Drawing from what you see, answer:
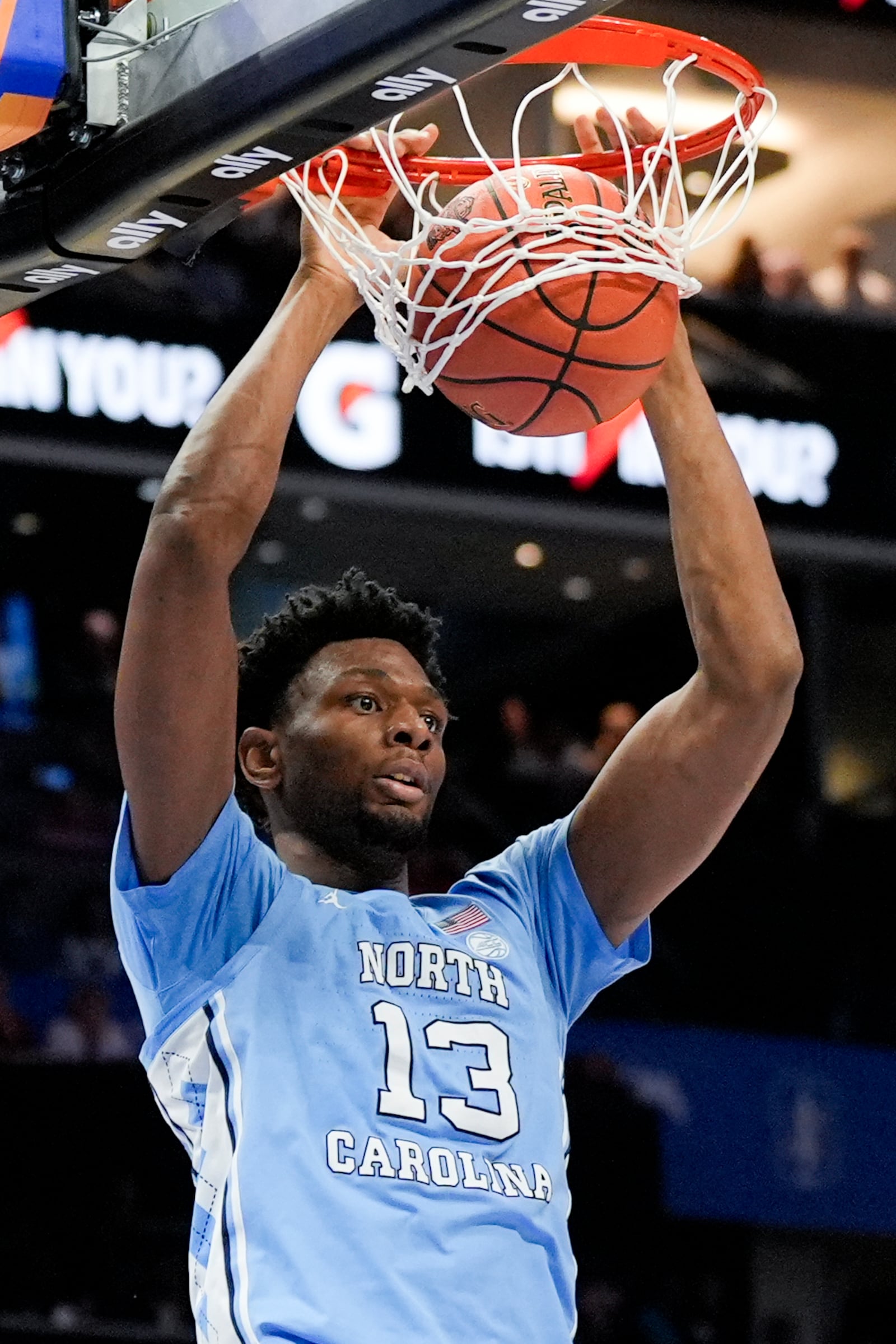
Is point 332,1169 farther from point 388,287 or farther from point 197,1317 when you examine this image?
point 388,287

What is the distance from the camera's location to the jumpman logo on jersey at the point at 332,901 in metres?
2.81

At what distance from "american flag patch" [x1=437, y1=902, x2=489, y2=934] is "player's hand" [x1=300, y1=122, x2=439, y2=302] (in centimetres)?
95

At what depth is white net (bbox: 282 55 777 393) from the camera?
2.67 meters

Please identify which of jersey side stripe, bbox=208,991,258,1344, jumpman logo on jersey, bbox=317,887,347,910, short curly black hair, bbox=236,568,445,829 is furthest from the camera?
short curly black hair, bbox=236,568,445,829

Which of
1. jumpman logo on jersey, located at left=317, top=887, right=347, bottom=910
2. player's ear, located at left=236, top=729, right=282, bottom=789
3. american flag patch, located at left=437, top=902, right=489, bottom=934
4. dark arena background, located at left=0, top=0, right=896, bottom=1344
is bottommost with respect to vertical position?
dark arena background, located at left=0, top=0, right=896, bottom=1344

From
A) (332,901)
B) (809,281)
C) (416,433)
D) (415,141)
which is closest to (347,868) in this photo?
(332,901)

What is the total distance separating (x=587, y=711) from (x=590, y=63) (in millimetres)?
7695

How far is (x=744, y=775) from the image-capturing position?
300 centimetres

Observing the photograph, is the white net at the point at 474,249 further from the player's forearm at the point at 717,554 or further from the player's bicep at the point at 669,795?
the player's bicep at the point at 669,795

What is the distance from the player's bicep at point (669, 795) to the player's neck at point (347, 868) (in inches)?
11.9

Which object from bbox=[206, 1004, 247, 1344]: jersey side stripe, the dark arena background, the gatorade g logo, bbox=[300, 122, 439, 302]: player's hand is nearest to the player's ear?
bbox=[206, 1004, 247, 1344]: jersey side stripe

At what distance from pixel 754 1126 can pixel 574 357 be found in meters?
6.46

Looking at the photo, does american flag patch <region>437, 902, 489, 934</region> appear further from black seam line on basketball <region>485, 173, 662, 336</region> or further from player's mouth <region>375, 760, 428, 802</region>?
black seam line on basketball <region>485, 173, 662, 336</region>

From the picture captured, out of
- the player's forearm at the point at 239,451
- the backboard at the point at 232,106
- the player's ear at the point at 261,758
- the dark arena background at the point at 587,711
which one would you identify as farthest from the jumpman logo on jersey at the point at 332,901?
the dark arena background at the point at 587,711
